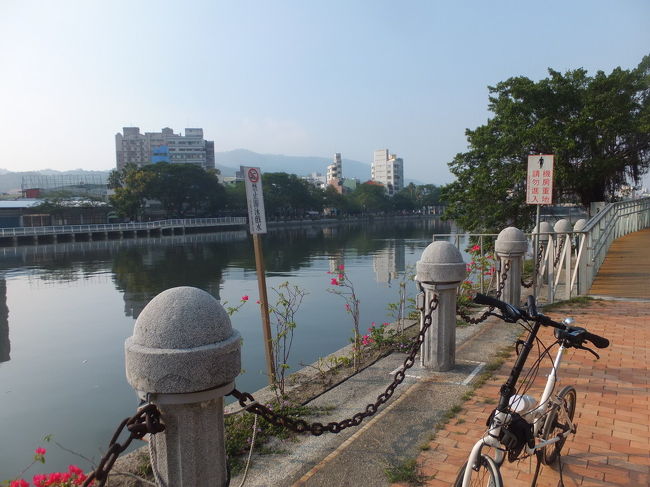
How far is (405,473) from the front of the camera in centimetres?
308

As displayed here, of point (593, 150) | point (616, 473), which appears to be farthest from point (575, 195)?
point (616, 473)

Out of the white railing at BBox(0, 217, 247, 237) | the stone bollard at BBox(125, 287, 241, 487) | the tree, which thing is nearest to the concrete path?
the stone bollard at BBox(125, 287, 241, 487)

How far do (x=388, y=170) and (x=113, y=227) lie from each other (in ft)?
367

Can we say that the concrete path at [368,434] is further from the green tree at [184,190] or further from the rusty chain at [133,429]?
the green tree at [184,190]

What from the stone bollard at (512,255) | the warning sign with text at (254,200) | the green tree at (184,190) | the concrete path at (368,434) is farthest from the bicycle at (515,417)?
the green tree at (184,190)

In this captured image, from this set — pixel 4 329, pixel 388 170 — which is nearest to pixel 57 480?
pixel 4 329

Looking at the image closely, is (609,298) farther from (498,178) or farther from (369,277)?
(369,277)

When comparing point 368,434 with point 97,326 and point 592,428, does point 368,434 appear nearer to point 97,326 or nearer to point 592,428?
point 592,428

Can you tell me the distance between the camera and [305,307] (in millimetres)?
14492

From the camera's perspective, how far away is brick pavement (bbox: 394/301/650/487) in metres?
3.07

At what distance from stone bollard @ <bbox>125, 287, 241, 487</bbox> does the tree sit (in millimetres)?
18017

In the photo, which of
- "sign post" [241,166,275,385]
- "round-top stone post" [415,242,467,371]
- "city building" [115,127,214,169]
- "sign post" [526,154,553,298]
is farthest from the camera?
"city building" [115,127,214,169]

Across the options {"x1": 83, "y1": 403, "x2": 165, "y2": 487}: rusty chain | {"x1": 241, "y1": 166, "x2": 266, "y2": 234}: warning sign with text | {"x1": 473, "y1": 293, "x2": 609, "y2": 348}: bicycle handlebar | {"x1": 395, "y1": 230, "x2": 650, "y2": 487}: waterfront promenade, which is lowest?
{"x1": 395, "y1": 230, "x2": 650, "y2": 487}: waterfront promenade

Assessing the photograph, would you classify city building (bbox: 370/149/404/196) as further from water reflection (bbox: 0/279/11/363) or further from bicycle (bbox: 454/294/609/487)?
bicycle (bbox: 454/294/609/487)
